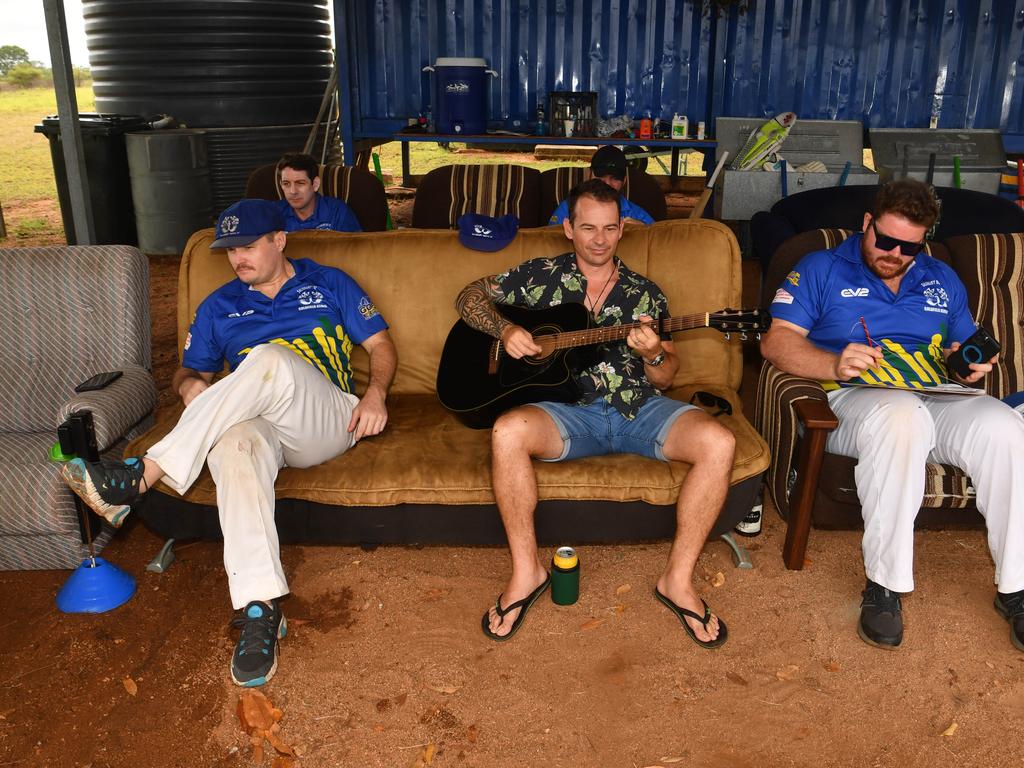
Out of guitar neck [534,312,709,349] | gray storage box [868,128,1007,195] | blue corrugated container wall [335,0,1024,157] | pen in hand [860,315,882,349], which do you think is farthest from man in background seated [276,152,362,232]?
gray storage box [868,128,1007,195]

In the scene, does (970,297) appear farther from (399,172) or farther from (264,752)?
(399,172)

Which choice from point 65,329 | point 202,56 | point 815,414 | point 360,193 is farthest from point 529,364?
point 202,56

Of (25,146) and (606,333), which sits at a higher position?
(606,333)

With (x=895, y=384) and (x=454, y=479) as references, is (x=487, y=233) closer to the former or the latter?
(x=454, y=479)

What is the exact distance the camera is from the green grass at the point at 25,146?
1229 cm

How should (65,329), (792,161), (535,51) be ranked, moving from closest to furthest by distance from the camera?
(65,329) → (792,161) → (535,51)

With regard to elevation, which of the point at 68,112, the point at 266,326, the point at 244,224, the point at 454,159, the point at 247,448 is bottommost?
the point at 454,159

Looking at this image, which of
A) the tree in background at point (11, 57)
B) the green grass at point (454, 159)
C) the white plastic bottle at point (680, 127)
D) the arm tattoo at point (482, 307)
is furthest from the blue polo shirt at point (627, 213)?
the tree in background at point (11, 57)

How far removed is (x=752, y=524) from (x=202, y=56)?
7541 millimetres

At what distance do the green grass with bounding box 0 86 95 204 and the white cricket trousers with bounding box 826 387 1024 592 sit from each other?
1148 centimetres

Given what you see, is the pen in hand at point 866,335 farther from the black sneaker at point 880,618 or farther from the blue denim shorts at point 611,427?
the black sneaker at point 880,618

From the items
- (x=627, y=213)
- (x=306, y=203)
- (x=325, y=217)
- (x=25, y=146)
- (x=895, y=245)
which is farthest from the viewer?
(x=25, y=146)

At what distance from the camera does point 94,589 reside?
318 centimetres

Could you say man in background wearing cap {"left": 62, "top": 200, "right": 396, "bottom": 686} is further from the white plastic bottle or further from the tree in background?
the tree in background
